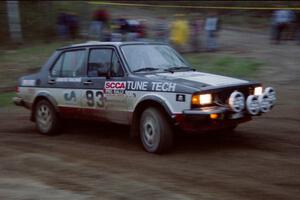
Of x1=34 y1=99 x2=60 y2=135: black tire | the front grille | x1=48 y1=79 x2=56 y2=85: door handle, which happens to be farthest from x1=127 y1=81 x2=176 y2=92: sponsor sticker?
x1=34 y1=99 x2=60 y2=135: black tire

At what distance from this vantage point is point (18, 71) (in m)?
18.4

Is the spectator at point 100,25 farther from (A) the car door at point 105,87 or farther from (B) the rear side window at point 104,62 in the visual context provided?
(A) the car door at point 105,87

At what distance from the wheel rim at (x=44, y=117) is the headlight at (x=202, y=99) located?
3.41 metres

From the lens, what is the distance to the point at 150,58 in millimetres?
8383

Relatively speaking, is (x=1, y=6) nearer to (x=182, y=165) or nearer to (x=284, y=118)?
(x=284, y=118)

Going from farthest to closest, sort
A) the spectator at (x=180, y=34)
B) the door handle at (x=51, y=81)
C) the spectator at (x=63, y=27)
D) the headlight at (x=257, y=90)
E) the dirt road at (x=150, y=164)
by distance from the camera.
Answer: the spectator at (x=63, y=27), the spectator at (x=180, y=34), the door handle at (x=51, y=81), the headlight at (x=257, y=90), the dirt road at (x=150, y=164)

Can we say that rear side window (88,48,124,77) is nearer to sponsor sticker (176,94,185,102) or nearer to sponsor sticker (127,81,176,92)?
sponsor sticker (127,81,176,92)

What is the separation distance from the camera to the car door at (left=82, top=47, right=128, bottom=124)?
26.5ft

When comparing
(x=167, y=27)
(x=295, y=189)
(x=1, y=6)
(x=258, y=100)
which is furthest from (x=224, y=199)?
(x=1, y=6)

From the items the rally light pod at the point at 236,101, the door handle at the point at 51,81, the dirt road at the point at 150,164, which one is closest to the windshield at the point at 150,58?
the dirt road at the point at 150,164

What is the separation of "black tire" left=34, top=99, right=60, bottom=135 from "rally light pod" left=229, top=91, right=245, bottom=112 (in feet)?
11.8

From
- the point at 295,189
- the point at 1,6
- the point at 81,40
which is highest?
the point at 1,6

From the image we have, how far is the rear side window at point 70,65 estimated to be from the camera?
8961 millimetres

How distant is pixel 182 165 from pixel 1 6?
23.0 m
